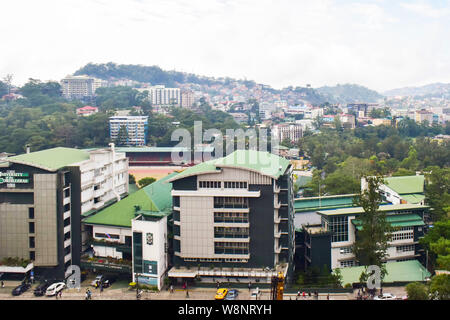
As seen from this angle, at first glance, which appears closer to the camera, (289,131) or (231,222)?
(231,222)

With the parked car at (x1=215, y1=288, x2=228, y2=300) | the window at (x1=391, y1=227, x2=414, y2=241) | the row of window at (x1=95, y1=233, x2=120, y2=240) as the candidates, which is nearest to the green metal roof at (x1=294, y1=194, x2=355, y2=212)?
the window at (x1=391, y1=227, x2=414, y2=241)

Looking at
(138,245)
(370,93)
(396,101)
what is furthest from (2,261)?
(370,93)

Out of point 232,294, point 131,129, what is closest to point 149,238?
point 232,294

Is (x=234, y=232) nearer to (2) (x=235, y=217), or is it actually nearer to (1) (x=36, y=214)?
(2) (x=235, y=217)

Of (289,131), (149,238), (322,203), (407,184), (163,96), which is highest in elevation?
(163,96)

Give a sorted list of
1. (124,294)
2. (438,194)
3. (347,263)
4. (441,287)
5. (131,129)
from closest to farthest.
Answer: (441,287) < (124,294) < (347,263) < (438,194) < (131,129)

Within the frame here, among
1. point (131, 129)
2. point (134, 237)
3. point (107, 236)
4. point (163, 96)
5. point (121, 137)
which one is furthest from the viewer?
point (163, 96)

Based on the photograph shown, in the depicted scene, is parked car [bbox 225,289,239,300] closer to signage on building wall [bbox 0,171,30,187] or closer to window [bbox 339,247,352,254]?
window [bbox 339,247,352,254]
